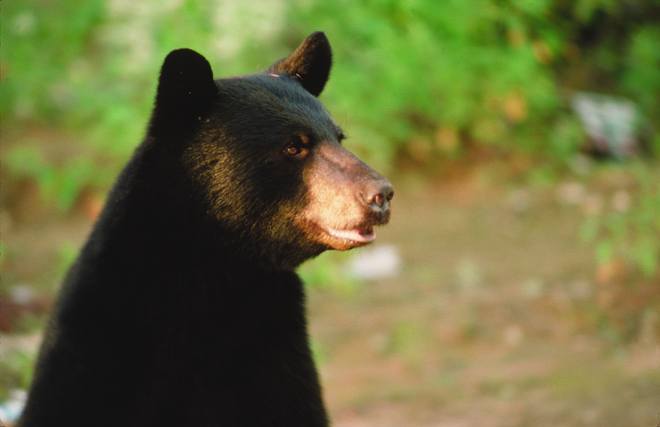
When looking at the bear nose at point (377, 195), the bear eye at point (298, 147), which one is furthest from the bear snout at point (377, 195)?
the bear eye at point (298, 147)

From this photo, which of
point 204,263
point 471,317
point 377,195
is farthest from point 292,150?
point 471,317

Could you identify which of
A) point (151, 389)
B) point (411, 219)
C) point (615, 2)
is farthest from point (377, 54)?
point (151, 389)

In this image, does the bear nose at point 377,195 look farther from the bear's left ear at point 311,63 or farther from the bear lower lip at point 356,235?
the bear's left ear at point 311,63

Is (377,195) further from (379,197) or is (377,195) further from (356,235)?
(356,235)

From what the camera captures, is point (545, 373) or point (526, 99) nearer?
A: point (545, 373)

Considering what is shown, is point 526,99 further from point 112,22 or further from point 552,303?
point 112,22

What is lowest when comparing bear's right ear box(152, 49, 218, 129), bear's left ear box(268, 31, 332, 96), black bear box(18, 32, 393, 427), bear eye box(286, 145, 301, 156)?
black bear box(18, 32, 393, 427)

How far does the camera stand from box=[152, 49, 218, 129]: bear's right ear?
7.50 feet

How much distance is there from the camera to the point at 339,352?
5.35 m

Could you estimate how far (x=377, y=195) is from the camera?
229 centimetres

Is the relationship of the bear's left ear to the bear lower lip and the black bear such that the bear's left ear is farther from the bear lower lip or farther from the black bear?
the bear lower lip

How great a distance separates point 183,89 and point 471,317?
3.71 metres

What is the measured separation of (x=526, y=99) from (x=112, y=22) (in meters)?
4.52

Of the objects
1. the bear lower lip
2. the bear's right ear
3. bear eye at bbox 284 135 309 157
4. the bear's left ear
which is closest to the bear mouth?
the bear lower lip
